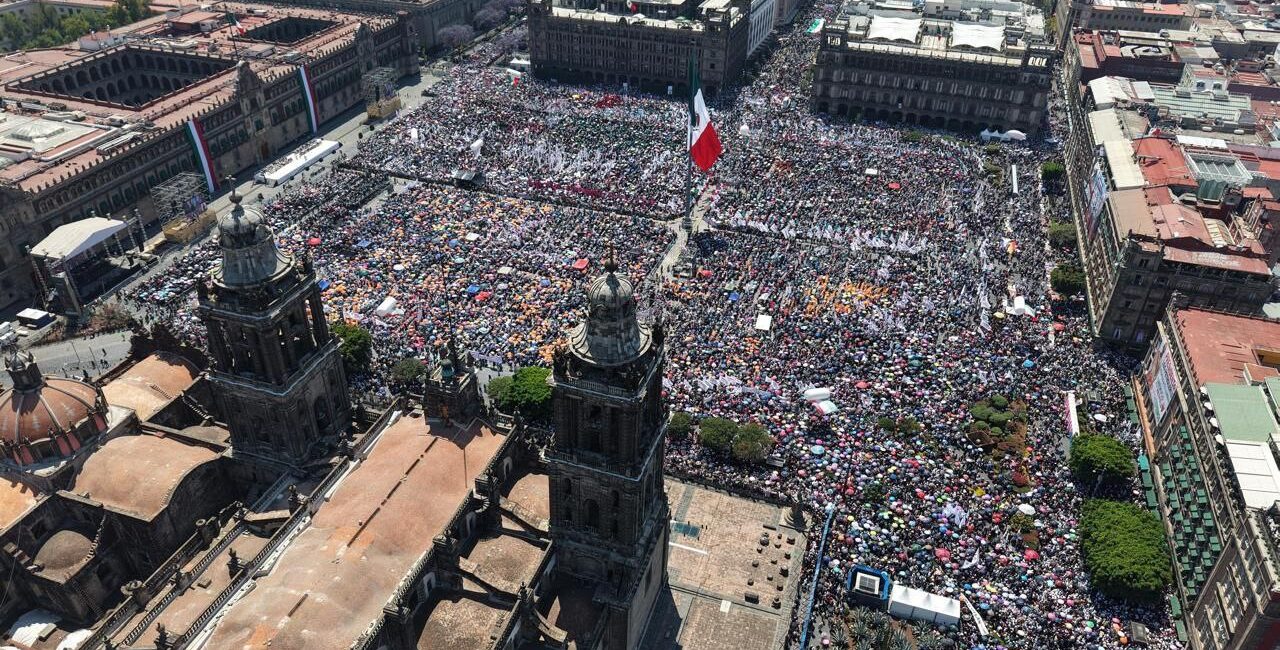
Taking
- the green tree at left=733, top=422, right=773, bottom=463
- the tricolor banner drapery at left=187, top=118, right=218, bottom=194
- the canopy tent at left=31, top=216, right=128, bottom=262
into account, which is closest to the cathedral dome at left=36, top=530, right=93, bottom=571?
the green tree at left=733, top=422, right=773, bottom=463

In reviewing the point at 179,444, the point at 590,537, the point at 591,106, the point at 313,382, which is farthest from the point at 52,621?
the point at 591,106

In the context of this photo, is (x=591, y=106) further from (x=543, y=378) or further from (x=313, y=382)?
(x=313, y=382)

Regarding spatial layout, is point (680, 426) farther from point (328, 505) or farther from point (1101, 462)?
point (1101, 462)

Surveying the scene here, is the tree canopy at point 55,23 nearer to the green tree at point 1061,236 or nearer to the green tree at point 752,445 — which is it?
the green tree at point 752,445

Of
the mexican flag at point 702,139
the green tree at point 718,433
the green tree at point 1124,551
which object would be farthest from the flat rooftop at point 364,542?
the mexican flag at point 702,139

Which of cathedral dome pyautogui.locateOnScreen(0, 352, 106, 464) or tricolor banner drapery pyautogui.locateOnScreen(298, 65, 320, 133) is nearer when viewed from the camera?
cathedral dome pyautogui.locateOnScreen(0, 352, 106, 464)

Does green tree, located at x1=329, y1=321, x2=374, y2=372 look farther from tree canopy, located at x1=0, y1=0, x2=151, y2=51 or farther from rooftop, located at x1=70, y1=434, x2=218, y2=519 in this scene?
tree canopy, located at x1=0, y1=0, x2=151, y2=51

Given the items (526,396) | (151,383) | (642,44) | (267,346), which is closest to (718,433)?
(526,396)
